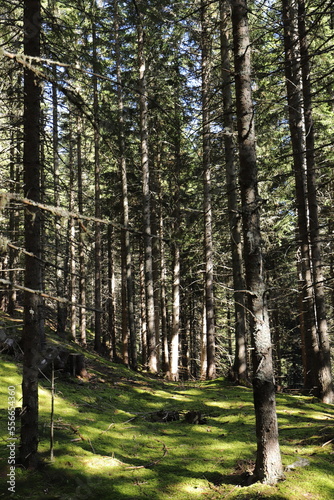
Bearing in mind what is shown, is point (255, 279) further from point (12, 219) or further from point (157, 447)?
point (12, 219)

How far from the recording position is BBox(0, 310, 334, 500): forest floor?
4.96 m

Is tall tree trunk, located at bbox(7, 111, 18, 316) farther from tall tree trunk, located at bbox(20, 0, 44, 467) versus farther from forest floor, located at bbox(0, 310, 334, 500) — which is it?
forest floor, located at bbox(0, 310, 334, 500)

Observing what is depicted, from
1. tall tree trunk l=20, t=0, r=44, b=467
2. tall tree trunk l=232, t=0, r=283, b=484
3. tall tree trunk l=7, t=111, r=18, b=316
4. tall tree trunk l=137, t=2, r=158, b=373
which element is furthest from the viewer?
tall tree trunk l=137, t=2, r=158, b=373

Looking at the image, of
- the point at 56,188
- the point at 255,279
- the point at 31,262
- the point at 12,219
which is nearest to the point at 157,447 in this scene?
the point at 255,279

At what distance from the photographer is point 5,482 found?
4.90 metres

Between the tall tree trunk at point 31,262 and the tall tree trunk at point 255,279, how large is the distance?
304 centimetres

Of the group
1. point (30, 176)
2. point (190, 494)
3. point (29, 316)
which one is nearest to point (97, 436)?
point (190, 494)

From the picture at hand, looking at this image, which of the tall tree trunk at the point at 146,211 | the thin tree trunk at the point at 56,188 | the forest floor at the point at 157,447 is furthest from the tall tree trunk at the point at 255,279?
the tall tree trunk at the point at 146,211

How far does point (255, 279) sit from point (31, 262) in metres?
3.44

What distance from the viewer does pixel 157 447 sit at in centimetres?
698

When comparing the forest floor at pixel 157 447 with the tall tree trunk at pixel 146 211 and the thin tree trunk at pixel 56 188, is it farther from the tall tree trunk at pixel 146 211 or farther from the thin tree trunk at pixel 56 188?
the tall tree trunk at pixel 146 211

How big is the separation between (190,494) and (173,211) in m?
16.2

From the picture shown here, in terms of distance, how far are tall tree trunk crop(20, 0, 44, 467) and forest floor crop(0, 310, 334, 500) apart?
1.93 ft

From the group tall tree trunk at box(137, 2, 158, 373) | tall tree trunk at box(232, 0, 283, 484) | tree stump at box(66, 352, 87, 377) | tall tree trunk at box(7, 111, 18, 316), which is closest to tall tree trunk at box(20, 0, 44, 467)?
tall tree trunk at box(7, 111, 18, 316)
